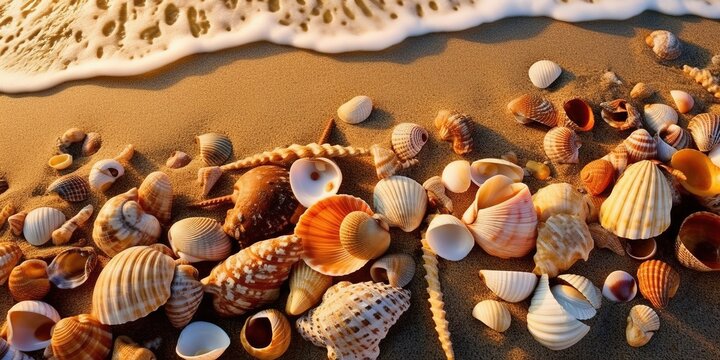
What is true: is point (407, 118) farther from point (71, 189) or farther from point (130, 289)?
point (71, 189)

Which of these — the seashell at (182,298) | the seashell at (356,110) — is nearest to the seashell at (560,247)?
the seashell at (356,110)

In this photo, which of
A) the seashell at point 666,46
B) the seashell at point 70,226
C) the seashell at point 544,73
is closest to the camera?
the seashell at point 70,226

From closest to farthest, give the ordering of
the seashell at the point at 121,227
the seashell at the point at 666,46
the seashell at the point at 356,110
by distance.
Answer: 1. the seashell at the point at 121,227
2. the seashell at the point at 356,110
3. the seashell at the point at 666,46

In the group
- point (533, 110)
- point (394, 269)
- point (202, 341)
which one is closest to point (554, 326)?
point (394, 269)

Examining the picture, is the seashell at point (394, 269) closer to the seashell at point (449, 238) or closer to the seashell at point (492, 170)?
the seashell at point (449, 238)

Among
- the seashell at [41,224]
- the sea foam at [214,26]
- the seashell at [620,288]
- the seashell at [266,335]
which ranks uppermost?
the sea foam at [214,26]

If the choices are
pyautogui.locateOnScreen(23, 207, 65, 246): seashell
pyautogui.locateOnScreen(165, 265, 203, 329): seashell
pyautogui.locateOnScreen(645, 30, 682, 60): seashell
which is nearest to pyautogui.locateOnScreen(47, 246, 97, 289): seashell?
pyautogui.locateOnScreen(23, 207, 65, 246): seashell

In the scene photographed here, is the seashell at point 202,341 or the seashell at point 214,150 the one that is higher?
the seashell at point 214,150

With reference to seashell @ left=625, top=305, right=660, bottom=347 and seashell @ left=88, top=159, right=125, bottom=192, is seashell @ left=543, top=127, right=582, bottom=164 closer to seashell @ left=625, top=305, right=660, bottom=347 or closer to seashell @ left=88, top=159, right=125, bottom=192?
seashell @ left=625, top=305, right=660, bottom=347
